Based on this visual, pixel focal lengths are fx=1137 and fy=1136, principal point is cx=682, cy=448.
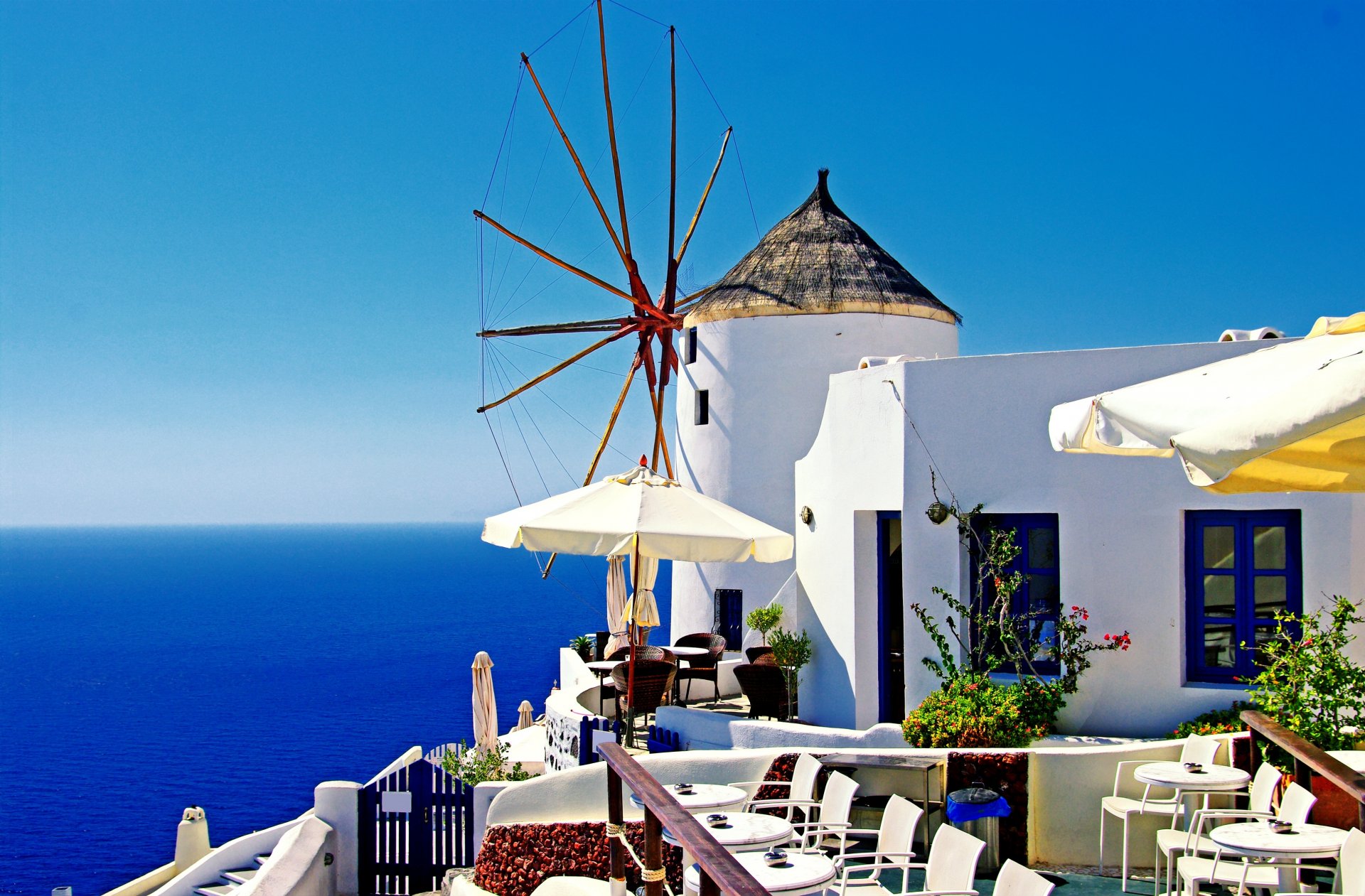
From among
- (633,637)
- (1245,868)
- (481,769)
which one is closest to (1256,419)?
(1245,868)

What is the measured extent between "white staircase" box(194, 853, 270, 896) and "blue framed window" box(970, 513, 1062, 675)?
1169 centimetres

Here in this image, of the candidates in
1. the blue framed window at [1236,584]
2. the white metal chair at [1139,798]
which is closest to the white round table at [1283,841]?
the white metal chair at [1139,798]

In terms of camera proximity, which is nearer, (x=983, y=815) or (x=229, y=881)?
(x=983, y=815)

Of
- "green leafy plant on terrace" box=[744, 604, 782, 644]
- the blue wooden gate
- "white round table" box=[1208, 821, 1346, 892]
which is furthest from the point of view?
"green leafy plant on terrace" box=[744, 604, 782, 644]

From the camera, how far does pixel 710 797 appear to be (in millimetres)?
7473

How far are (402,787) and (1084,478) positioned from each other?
7.52 meters

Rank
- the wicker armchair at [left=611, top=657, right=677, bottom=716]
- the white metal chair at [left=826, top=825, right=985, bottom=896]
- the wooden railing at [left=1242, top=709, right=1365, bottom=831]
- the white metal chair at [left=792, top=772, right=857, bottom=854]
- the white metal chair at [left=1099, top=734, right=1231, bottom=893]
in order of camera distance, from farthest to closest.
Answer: the wicker armchair at [left=611, top=657, right=677, bottom=716] → the white metal chair at [left=1099, top=734, right=1231, bottom=893] → the white metal chair at [left=792, top=772, right=857, bottom=854] → the white metal chair at [left=826, top=825, right=985, bottom=896] → the wooden railing at [left=1242, top=709, right=1365, bottom=831]

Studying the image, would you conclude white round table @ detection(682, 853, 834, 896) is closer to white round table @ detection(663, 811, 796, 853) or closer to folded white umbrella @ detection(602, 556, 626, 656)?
white round table @ detection(663, 811, 796, 853)

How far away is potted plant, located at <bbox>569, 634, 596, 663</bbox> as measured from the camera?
2144cm

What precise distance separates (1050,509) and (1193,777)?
3.71 m

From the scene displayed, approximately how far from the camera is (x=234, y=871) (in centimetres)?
1733

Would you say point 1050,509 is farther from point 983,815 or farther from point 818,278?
point 818,278

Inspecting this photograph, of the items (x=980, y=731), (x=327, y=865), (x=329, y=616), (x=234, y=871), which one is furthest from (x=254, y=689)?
(x=980, y=731)

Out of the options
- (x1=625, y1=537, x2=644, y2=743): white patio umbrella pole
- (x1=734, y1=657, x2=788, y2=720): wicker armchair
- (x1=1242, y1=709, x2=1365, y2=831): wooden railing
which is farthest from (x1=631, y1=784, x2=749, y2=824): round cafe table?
(x1=734, y1=657, x2=788, y2=720): wicker armchair
